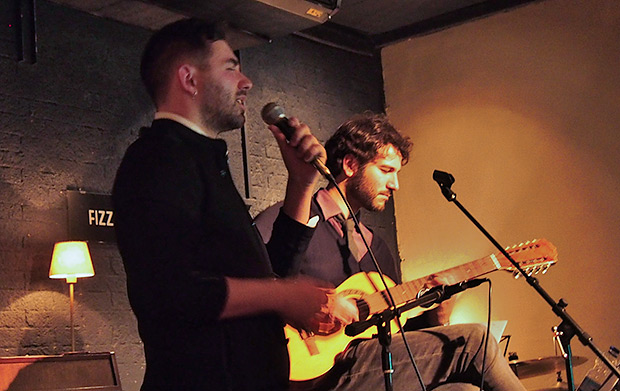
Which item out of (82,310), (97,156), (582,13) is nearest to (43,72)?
(97,156)

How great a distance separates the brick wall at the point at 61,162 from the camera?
4.40 m

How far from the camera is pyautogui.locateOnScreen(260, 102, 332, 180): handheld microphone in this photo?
2171 mm

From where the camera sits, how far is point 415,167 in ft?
21.4

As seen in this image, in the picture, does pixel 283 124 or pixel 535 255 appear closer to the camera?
pixel 283 124

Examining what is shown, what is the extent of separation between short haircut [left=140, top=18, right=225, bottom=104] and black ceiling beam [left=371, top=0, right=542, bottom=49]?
14.4ft

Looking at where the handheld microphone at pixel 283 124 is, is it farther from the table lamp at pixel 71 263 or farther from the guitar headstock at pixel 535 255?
the table lamp at pixel 71 263

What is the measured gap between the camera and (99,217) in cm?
475

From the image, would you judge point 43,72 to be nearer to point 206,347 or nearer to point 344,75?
point 344,75

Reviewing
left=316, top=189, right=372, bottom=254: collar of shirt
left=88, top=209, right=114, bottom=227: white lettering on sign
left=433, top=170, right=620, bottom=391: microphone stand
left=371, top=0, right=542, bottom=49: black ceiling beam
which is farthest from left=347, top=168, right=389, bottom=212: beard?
left=371, top=0, right=542, bottom=49: black ceiling beam

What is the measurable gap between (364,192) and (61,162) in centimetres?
189

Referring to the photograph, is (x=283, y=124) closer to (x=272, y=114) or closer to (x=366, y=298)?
(x=272, y=114)

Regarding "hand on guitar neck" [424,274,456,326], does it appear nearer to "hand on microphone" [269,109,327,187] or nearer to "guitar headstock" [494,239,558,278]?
"guitar headstock" [494,239,558,278]

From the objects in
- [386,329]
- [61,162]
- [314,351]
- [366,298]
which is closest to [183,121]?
[386,329]

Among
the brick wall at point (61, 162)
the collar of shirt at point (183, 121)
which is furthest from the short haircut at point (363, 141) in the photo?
the collar of shirt at point (183, 121)
